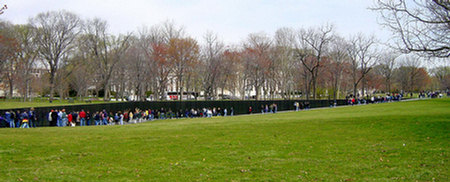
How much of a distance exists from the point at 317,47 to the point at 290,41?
1221 cm

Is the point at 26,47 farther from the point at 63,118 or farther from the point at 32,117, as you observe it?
the point at 32,117

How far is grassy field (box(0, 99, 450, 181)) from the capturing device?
9.62 meters

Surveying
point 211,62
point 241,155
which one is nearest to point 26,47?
point 211,62

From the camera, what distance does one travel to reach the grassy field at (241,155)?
31.6ft

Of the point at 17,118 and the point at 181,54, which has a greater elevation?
the point at 181,54

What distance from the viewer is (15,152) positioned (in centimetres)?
1202


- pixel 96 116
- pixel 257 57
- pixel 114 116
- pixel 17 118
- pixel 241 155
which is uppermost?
pixel 257 57

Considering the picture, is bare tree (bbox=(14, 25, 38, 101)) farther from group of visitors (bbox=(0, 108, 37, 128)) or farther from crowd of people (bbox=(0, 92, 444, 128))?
group of visitors (bbox=(0, 108, 37, 128))

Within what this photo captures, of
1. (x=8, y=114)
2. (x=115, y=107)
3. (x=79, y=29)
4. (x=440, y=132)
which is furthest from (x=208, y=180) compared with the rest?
(x=79, y=29)

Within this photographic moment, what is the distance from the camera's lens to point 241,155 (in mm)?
12086

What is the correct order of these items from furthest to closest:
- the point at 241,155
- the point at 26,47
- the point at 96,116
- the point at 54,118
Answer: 1. the point at 26,47
2. the point at 96,116
3. the point at 54,118
4. the point at 241,155

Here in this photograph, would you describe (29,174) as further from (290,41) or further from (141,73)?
(290,41)

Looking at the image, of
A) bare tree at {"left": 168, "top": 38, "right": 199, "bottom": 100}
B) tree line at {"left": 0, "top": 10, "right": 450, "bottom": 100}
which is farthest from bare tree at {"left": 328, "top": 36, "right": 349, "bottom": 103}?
bare tree at {"left": 168, "top": 38, "right": 199, "bottom": 100}

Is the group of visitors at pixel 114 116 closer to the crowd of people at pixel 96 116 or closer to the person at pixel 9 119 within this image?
the crowd of people at pixel 96 116
